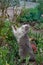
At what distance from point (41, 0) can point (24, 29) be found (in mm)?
4122

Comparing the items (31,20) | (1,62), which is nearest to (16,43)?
(1,62)

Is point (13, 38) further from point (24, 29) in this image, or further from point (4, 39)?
point (24, 29)

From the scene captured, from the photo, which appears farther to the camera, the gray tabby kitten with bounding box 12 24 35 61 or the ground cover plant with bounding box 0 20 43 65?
the gray tabby kitten with bounding box 12 24 35 61

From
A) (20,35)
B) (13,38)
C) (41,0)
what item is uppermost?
(20,35)

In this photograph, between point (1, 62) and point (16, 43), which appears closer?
point (1, 62)

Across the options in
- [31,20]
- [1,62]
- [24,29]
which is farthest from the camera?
[31,20]

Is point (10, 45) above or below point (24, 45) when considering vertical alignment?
below

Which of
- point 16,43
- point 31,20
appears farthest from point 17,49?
point 31,20

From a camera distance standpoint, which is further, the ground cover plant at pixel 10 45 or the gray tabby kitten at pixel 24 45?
the gray tabby kitten at pixel 24 45

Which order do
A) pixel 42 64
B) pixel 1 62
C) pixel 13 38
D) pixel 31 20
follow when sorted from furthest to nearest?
pixel 31 20, pixel 13 38, pixel 42 64, pixel 1 62

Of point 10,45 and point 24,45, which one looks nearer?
point 24,45

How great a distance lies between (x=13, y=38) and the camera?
17.1 ft

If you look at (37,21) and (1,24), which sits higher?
(1,24)

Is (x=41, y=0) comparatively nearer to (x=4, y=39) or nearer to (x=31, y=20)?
(x=31, y=20)
